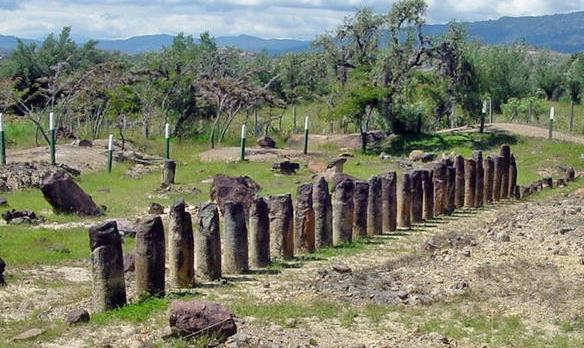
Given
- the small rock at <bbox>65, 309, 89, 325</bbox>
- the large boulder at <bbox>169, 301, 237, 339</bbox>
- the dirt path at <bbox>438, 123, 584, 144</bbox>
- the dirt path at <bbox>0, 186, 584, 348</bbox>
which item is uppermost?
the large boulder at <bbox>169, 301, 237, 339</bbox>

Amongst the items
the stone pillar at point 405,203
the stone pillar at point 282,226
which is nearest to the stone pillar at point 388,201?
the stone pillar at point 405,203

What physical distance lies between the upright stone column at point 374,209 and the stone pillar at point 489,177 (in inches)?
257

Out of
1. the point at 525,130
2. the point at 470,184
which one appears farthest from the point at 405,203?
the point at 525,130

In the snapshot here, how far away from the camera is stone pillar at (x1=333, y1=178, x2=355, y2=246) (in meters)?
18.0

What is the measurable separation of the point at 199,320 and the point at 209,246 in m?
3.45

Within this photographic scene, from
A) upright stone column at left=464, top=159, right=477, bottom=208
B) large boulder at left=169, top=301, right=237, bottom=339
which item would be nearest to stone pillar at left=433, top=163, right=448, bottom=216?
upright stone column at left=464, top=159, right=477, bottom=208

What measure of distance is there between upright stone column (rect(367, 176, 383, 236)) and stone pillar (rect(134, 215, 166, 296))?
6793mm

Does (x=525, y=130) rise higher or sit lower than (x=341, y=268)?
lower

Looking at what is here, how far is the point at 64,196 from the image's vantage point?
20.7 m

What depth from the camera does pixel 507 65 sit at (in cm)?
5547

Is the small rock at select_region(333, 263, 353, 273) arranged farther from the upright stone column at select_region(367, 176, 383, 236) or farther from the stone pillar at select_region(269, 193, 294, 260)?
the upright stone column at select_region(367, 176, 383, 236)

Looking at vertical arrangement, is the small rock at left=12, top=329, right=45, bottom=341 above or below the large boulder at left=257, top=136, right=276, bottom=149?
above

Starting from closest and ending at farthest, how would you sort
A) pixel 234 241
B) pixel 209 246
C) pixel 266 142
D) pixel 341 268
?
pixel 209 246, pixel 341 268, pixel 234 241, pixel 266 142

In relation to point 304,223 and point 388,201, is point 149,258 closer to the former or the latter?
point 304,223
